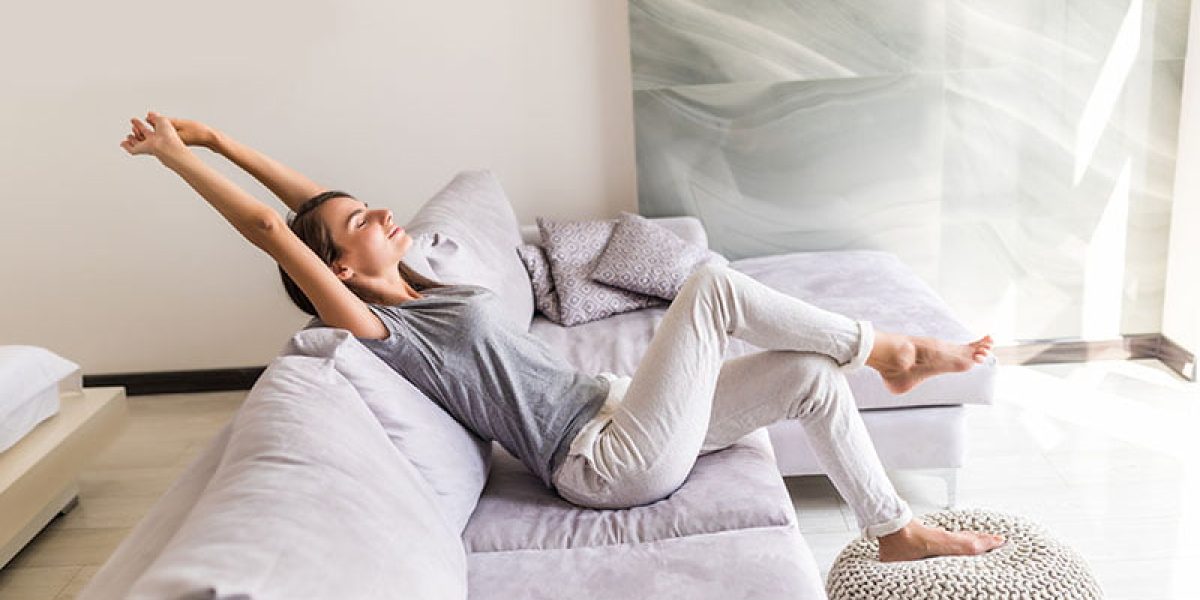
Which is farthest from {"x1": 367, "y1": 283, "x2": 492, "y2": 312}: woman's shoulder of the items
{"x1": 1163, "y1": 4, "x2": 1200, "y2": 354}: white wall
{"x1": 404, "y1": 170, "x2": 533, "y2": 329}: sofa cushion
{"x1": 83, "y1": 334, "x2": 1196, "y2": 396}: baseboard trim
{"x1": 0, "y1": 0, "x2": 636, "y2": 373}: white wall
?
{"x1": 1163, "y1": 4, "x2": 1200, "y2": 354}: white wall

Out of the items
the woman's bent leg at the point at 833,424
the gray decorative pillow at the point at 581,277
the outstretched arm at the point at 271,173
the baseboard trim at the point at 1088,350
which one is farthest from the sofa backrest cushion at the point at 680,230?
the woman's bent leg at the point at 833,424

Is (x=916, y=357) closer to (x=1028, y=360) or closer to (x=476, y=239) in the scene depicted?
(x=476, y=239)

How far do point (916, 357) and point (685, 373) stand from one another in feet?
1.60

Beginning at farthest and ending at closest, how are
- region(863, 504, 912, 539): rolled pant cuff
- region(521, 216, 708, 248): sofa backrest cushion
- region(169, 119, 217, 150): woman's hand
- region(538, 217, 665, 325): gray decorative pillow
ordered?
region(521, 216, 708, 248): sofa backrest cushion < region(538, 217, 665, 325): gray decorative pillow < region(169, 119, 217, 150): woman's hand < region(863, 504, 912, 539): rolled pant cuff

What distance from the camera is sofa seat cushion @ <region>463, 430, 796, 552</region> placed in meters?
2.12

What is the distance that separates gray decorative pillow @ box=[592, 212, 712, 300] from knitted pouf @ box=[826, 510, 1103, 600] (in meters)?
1.30

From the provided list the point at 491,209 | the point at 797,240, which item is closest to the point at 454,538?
the point at 491,209

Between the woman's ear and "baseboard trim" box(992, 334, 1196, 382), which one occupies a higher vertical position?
the woman's ear

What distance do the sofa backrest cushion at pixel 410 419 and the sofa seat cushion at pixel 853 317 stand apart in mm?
841

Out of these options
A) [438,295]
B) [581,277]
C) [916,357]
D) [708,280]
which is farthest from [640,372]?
[581,277]

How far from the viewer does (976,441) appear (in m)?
3.41

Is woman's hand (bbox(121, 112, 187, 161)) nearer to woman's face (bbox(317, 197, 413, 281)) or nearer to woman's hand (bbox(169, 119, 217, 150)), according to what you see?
woman's hand (bbox(169, 119, 217, 150))

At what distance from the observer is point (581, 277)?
346 centimetres

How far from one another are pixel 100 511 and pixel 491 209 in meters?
1.43
